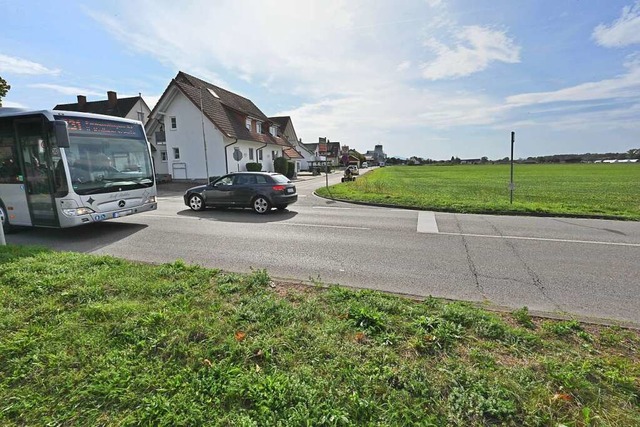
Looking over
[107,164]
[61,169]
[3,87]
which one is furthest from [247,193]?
[3,87]

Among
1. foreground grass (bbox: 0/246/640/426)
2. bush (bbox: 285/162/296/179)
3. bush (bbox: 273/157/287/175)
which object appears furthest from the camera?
bush (bbox: 285/162/296/179)

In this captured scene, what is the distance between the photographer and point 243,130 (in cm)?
2880

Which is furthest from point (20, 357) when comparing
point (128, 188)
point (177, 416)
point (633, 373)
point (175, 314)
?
point (128, 188)

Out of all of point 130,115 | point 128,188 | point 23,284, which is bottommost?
point 23,284

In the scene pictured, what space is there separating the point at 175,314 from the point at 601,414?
11.8 ft

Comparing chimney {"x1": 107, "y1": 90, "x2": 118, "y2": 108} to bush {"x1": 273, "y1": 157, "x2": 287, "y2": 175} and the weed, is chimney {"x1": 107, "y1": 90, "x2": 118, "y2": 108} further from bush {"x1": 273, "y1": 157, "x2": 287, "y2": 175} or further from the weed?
the weed

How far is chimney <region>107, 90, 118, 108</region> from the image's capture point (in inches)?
1454

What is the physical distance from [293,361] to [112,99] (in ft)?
149

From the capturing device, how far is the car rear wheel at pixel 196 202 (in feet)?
37.8

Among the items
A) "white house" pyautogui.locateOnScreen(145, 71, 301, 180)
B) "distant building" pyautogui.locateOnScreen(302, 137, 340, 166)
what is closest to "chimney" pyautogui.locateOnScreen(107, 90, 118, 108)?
"white house" pyautogui.locateOnScreen(145, 71, 301, 180)

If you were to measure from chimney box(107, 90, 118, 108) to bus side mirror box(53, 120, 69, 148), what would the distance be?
3798 cm

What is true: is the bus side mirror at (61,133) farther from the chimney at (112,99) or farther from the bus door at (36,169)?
the chimney at (112,99)

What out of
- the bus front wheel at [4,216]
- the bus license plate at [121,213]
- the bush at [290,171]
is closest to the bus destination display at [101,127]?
the bus license plate at [121,213]

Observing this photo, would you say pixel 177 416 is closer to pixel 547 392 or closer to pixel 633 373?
pixel 547 392
